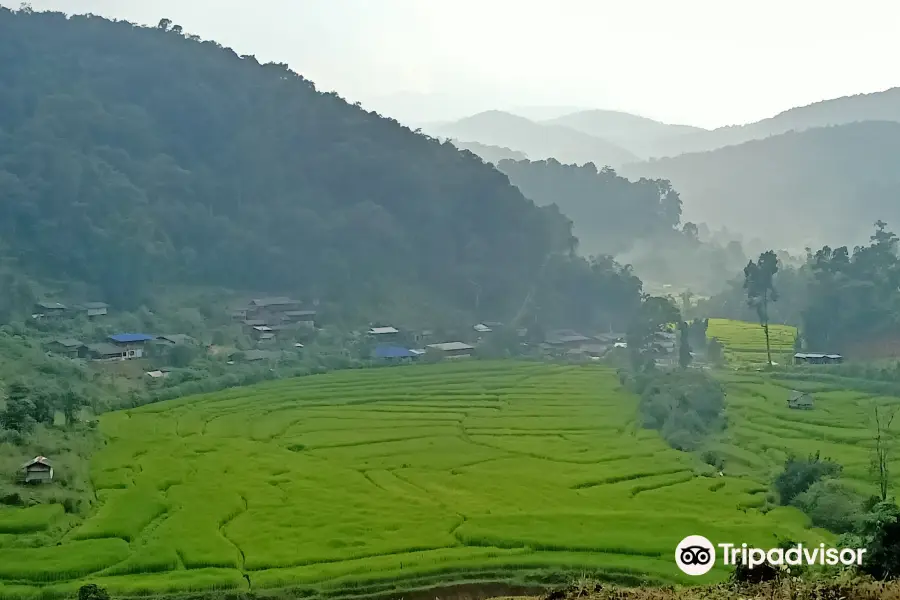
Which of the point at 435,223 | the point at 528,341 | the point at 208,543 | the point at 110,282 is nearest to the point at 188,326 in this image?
the point at 110,282

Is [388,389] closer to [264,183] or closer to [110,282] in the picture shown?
[110,282]

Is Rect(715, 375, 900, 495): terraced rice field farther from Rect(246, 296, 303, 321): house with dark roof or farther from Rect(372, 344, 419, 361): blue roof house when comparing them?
Rect(246, 296, 303, 321): house with dark roof

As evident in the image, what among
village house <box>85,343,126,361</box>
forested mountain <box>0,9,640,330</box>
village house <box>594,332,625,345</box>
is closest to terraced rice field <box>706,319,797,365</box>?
village house <box>594,332,625,345</box>

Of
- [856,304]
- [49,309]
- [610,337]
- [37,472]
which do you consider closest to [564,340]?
[610,337]

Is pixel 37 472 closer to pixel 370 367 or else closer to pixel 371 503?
pixel 371 503

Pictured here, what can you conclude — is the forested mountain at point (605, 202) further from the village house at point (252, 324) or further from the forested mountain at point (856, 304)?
the village house at point (252, 324)

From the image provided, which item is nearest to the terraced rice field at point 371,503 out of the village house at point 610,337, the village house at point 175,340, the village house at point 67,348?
the village house at point 175,340
